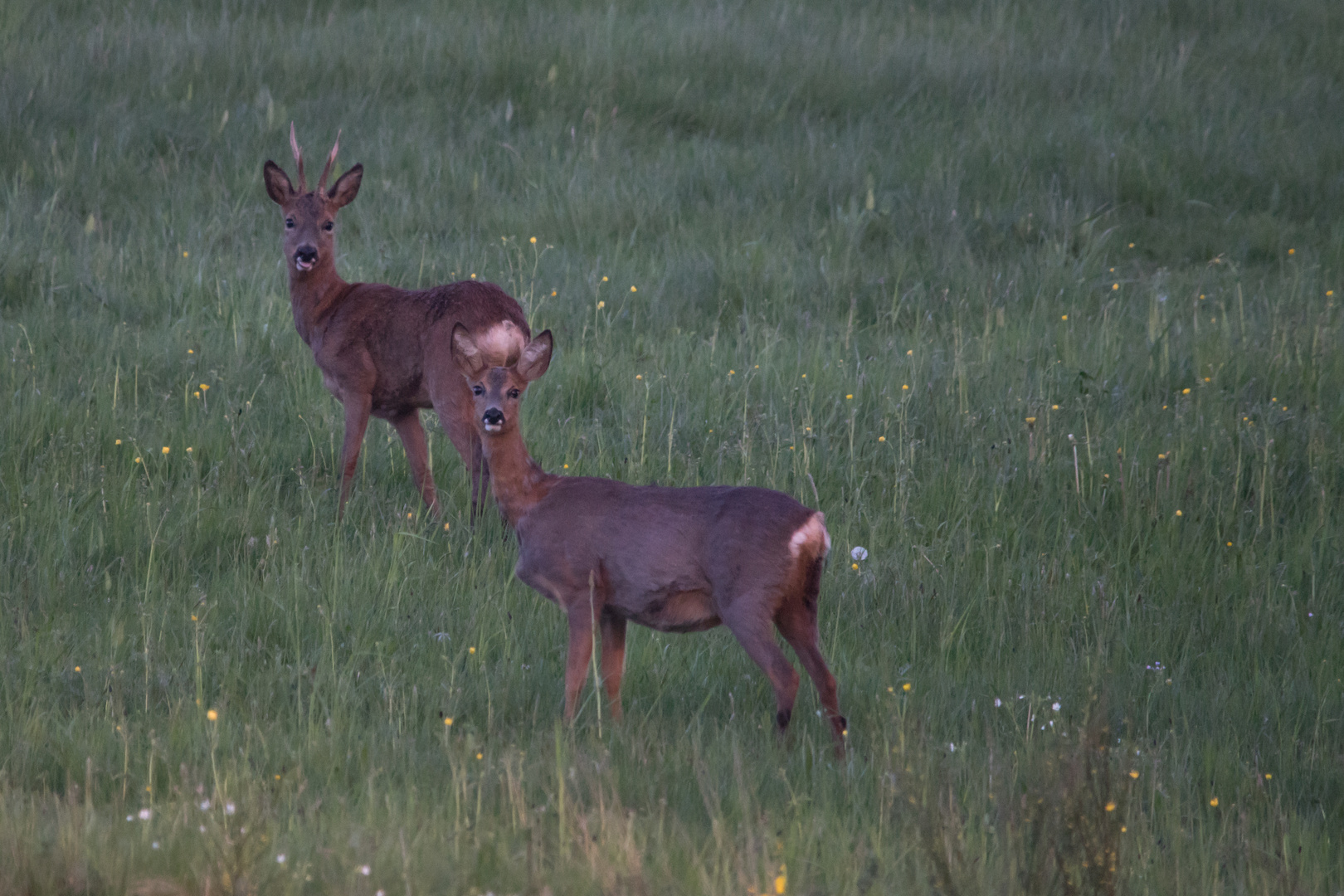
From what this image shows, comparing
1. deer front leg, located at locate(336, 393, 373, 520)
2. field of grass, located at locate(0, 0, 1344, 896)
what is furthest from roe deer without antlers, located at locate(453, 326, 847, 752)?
deer front leg, located at locate(336, 393, 373, 520)

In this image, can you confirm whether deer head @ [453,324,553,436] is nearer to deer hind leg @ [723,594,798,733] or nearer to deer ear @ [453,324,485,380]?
deer ear @ [453,324,485,380]

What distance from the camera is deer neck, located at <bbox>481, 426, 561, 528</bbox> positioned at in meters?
4.84

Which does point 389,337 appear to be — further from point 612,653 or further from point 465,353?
point 612,653

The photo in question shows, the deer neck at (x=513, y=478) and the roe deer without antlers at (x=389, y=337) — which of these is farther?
the roe deer without antlers at (x=389, y=337)

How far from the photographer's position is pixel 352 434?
6.24 m

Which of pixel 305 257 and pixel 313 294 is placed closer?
pixel 305 257

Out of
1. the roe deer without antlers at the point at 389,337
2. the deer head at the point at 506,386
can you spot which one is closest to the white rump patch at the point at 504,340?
the roe deer without antlers at the point at 389,337

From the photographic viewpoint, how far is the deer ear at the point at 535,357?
Answer: 4977 millimetres

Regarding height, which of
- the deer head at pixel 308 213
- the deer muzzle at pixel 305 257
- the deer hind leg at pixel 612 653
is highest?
the deer head at pixel 308 213

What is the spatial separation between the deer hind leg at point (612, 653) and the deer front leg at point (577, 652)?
0.10m

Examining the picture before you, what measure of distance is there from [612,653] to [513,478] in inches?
30.5

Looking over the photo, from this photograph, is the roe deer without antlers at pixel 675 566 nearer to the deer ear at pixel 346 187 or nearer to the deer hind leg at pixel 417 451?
the deer hind leg at pixel 417 451

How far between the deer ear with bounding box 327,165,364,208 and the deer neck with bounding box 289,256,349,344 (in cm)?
35

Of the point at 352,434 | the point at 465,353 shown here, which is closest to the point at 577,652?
the point at 465,353
